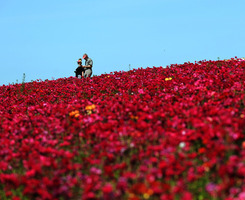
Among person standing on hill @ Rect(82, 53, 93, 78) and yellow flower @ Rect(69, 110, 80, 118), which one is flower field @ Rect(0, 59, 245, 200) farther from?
person standing on hill @ Rect(82, 53, 93, 78)

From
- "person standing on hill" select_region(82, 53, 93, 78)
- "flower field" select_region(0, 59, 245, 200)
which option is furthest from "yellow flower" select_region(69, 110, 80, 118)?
"person standing on hill" select_region(82, 53, 93, 78)

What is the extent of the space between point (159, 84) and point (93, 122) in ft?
16.4

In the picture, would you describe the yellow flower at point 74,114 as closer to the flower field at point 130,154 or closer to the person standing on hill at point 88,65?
the flower field at point 130,154

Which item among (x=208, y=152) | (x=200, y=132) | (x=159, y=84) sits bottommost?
(x=208, y=152)

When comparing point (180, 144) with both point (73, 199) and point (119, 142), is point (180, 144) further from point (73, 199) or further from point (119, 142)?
point (73, 199)

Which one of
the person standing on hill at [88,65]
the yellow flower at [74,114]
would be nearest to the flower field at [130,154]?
the yellow flower at [74,114]

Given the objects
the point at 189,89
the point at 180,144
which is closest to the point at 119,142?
the point at 180,144

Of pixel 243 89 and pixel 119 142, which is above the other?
pixel 243 89

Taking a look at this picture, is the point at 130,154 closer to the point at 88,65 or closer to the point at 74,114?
the point at 74,114

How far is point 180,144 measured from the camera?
16.8ft

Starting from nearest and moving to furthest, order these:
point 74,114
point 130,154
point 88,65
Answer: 1. point 130,154
2. point 74,114
3. point 88,65

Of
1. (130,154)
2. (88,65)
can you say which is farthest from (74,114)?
(88,65)

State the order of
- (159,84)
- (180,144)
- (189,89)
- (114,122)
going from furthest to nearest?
(159,84), (189,89), (114,122), (180,144)

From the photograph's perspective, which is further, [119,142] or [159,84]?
[159,84]
